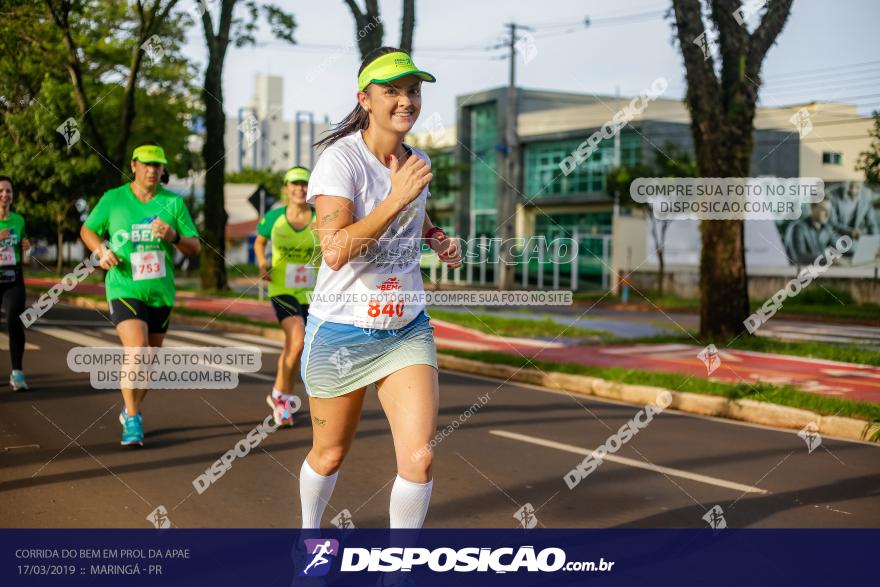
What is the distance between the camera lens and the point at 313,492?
387cm

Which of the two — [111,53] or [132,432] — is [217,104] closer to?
[111,53]

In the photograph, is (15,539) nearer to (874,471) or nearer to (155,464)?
(155,464)

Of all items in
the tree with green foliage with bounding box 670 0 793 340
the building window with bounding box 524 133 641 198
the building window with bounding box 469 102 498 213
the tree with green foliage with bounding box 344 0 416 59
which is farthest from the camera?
the building window with bounding box 469 102 498 213

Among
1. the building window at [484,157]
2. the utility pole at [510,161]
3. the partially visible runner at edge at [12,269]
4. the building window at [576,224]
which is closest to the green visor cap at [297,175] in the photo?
the partially visible runner at edge at [12,269]

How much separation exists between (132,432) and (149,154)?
1980mm

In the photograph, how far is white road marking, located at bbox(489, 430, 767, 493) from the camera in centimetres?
600

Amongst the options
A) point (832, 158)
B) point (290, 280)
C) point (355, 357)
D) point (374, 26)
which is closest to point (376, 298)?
point (355, 357)

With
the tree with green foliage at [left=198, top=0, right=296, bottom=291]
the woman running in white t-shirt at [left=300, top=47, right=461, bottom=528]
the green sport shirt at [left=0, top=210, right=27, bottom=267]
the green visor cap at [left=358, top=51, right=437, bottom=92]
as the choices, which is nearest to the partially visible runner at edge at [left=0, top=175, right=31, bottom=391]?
the green sport shirt at [left=0, top=210, right=27, bottom=267]

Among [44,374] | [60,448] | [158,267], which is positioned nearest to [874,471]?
[158,267]

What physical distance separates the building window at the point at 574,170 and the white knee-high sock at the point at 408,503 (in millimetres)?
35880

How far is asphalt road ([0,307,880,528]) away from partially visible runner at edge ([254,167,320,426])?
30 centimetres

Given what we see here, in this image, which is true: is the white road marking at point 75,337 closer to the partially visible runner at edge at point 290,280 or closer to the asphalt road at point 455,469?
the asphalt road at point 455,469

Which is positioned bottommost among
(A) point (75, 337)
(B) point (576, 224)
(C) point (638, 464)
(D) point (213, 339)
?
(D) point (213, 339)

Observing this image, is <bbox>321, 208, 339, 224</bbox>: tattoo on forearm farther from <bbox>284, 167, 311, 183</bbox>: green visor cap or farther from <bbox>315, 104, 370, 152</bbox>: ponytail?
<bbox>284, 167, 311, 183</bbox>: green visor cap
